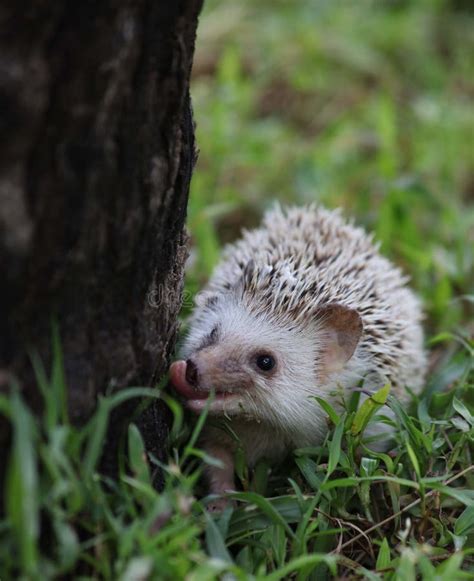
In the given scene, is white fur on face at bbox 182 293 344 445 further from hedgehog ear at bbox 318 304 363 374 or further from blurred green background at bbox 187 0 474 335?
blurred green background at bbox 187 0 474 335

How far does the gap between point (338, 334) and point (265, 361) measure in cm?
36

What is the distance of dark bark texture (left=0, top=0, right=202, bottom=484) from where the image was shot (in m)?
2.11

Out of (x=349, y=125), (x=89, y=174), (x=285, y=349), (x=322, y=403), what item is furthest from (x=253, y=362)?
(x=349, y=125)

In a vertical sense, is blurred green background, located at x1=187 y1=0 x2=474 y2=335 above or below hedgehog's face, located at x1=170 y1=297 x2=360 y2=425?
above

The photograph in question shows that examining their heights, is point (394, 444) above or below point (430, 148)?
below

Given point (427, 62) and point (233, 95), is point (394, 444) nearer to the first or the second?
point (233, 95)

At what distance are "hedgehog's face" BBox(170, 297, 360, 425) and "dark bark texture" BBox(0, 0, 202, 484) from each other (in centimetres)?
54

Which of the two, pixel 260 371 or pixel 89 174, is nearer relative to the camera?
pixel 89 174

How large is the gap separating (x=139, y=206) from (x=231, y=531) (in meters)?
1.23

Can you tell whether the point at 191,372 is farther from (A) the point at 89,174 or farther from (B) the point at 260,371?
(A) the point at 89,174

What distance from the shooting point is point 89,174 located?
2.31 meters

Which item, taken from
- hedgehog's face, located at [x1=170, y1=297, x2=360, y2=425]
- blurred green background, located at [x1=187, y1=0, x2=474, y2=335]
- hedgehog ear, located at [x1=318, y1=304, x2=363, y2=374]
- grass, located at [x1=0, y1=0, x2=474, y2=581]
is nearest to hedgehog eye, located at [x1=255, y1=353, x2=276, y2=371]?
hedgehog's face, located at [x1=170, y1=297, x2=360, y2=425]

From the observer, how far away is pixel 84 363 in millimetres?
2496

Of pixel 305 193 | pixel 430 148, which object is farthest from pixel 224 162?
pixel 430 148
